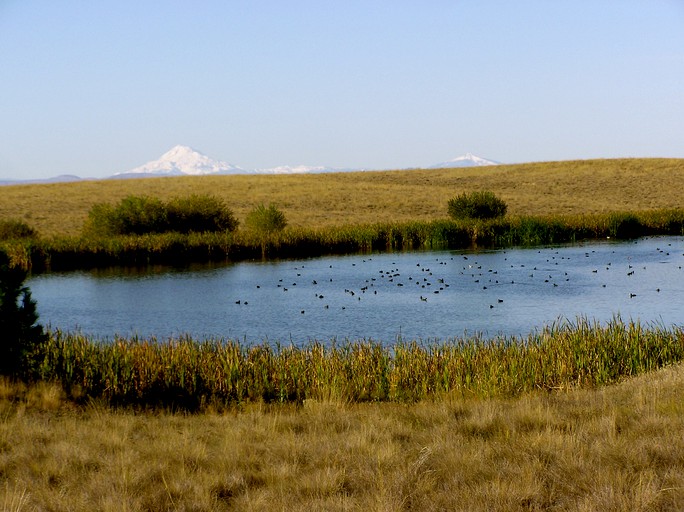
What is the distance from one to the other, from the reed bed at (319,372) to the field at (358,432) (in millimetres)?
40

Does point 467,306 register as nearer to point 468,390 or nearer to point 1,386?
point 468,390

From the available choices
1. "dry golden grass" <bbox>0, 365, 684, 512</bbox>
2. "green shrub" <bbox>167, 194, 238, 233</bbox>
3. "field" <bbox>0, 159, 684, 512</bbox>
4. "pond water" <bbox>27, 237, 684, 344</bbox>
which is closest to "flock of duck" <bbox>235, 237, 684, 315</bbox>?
"pond water" <bbox>27, 237, 684, 344</bbox>

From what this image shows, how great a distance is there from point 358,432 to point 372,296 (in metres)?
19.2

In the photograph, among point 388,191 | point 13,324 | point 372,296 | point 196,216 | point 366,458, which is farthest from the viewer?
point 388,191

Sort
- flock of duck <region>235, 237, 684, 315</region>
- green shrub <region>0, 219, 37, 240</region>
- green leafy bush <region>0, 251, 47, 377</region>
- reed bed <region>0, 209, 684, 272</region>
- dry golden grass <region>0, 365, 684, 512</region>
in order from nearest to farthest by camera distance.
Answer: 1. dry golden grass <region>0, 365, 684, 512</region>
2. green leafy bush <region>0, 251, 47, 377</region>
3. flock of duck <region>235, 237, 684, 315</region>
4. reed bed <region>0, 209, 684, 272</region>
5. green shrub <region>0, 219, 37, 240</region>

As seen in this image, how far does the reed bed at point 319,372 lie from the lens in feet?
42.7

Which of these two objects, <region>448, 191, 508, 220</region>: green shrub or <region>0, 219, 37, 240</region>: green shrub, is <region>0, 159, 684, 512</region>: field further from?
<region>448, 191, 508, 220</region>: green shrub

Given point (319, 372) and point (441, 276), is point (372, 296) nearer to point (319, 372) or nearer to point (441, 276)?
point (441, 276)

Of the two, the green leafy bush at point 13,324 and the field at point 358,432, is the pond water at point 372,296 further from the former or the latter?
the green leafy bush at point 13,324

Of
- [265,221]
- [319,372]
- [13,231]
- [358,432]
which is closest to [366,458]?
[358,432]

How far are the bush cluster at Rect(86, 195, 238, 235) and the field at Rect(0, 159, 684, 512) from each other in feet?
109

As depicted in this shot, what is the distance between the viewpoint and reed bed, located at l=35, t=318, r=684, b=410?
1303 centimetres

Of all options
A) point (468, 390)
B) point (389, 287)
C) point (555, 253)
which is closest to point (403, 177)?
point (555, 253)

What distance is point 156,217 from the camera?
48.7 m
